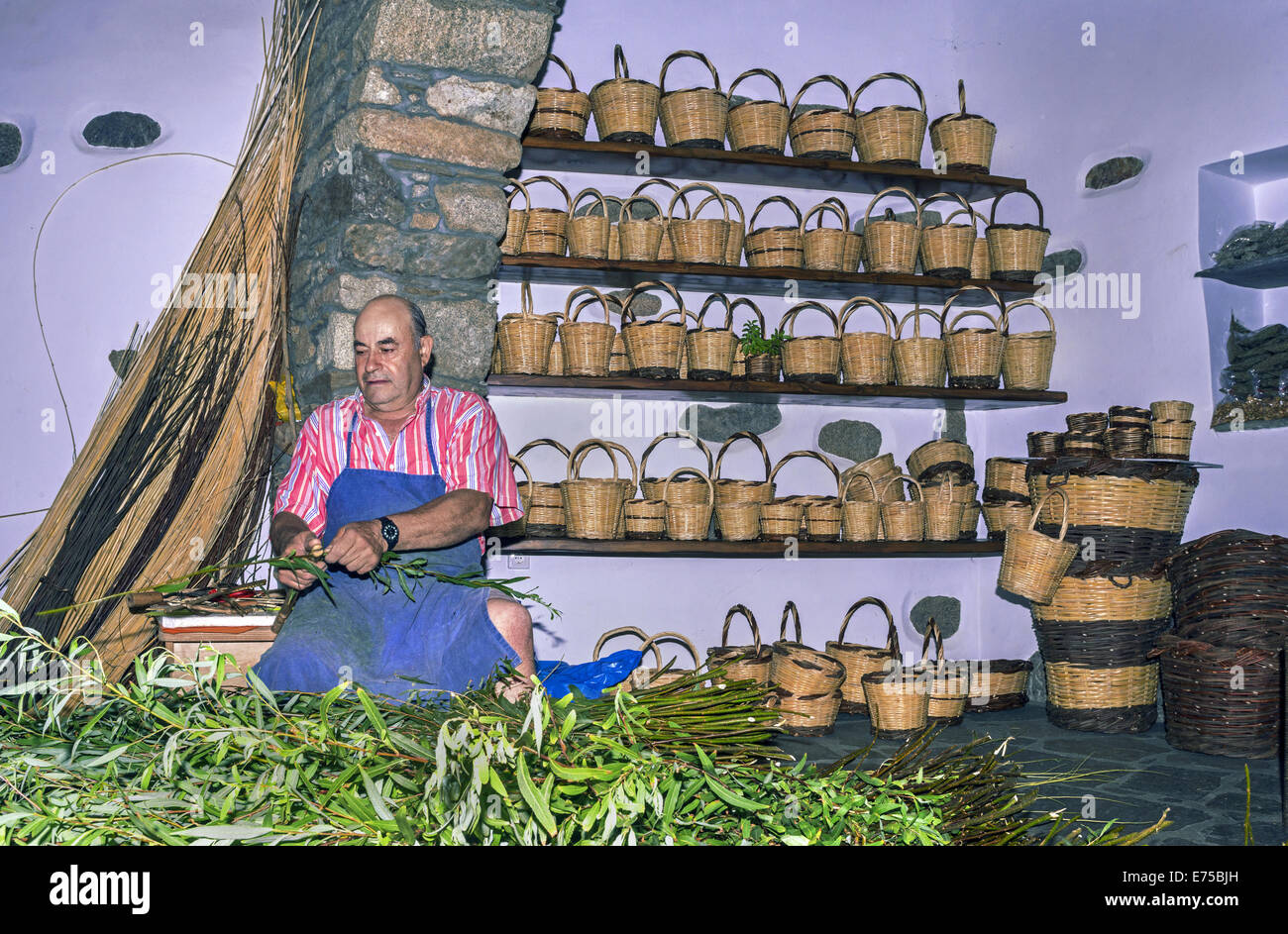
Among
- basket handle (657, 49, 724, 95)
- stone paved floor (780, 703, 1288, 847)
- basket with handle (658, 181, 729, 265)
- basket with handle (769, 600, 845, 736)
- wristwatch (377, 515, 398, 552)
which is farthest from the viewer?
basket handle (657, 49, 724, 95)

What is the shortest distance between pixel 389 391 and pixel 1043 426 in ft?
9.74

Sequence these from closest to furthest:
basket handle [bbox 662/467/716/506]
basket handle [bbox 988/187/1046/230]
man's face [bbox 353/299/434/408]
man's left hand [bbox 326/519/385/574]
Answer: man's left hand [bbox 326/519/385/574] < man's face [bbox 353/299/434/408] < basket handle [bbox 662/467/716/506] < basket handle [bbox 988/187/1046/230]

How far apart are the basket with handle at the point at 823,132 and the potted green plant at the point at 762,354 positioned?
737 millimetres

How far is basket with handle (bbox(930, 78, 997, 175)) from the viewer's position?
423cm

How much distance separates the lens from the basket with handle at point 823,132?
4.03 meters

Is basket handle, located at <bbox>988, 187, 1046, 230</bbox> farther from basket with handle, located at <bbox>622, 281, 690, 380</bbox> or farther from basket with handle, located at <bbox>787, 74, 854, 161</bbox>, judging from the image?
basket with handle, located at <bbox>622, 281, 690, 380</bbox>

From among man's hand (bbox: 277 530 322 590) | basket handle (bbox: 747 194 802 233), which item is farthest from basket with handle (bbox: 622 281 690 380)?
man's hand (bbox: 277 530 322 590)

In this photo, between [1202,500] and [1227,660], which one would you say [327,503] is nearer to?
[1227,660]

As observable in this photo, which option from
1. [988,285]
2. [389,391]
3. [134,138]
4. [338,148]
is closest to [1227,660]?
[988,285]

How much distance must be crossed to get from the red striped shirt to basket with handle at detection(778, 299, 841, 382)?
1909mm

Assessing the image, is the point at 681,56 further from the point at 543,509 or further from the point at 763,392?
the point at 543,509

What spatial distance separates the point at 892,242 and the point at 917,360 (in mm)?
466

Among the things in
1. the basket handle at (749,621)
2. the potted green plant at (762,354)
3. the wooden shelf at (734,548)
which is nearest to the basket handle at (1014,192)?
the potted green plant at (762,354)

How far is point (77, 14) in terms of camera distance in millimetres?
3576
